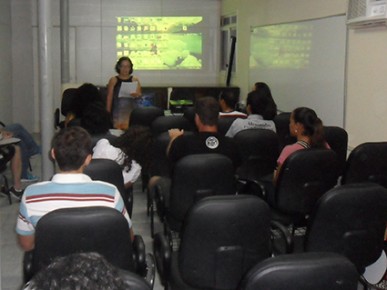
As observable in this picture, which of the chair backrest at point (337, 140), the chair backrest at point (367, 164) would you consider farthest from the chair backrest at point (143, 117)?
the chair backrest at point (367, 164)

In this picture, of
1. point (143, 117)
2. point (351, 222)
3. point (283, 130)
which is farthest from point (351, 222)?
point (143, 117)

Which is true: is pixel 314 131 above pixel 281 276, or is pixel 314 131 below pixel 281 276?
above

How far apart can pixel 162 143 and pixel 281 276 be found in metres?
3.04

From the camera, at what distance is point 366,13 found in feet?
14.9

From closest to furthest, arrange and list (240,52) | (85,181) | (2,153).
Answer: (85,181) < (2,153) < (240,52)

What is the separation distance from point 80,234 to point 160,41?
28.2 feet

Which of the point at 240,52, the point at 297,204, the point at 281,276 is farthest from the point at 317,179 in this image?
the point at 240,52

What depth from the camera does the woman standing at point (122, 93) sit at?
6680 mm

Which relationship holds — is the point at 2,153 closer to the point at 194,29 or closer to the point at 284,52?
the point at 284,52

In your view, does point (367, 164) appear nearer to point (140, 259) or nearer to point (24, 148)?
point (140, 259)

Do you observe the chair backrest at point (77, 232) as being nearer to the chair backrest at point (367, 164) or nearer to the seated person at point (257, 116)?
the chair backrest at point (367, 164)

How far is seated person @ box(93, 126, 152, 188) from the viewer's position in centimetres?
410

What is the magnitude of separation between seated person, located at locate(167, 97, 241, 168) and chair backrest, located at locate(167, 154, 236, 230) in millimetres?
453

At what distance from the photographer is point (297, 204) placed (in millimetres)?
3688
